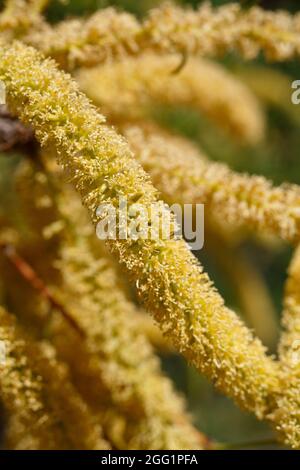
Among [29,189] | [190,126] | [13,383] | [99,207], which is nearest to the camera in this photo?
[99,207]

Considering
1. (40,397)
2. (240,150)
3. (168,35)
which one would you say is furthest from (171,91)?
(40,397)

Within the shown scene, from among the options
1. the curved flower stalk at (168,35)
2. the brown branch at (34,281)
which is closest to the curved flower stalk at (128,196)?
the curved flower stalk at (168,35)

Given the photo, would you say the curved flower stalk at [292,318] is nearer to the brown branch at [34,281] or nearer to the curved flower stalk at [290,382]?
the curved flower stalk at [290,382]

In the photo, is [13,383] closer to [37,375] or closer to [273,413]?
[37,375]

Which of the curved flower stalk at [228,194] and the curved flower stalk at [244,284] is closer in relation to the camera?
the curved flower stalk at [228,194]

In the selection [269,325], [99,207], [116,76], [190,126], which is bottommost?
[269,325]

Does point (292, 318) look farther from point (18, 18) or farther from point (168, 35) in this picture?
point (18, 18)

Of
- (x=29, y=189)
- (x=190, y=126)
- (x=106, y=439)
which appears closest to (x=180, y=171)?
(x=29, y=189)
